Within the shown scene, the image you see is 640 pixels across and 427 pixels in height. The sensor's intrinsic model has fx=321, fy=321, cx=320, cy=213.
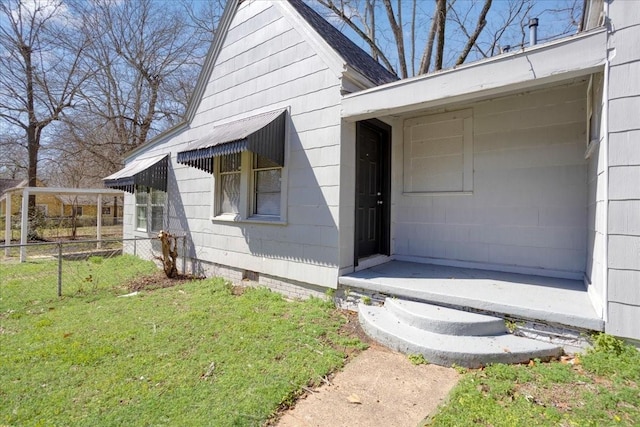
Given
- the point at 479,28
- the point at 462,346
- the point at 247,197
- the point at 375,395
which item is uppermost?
the point at 479,28

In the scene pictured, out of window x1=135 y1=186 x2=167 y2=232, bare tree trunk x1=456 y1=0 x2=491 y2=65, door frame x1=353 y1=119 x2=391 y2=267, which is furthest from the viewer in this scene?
bare tree trunk x1=456 y1=0 x2=491 y2=65

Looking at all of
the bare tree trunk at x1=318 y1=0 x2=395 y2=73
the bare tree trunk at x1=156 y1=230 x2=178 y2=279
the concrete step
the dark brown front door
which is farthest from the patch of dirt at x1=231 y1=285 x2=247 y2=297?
the bare tree trunk at x1=318 y1=0 x2=395 y2=73

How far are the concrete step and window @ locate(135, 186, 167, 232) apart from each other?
22.0 feet

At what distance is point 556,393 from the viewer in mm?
2547

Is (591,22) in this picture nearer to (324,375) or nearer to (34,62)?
(324,375)

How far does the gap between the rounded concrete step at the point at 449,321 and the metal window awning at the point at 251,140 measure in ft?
9.97

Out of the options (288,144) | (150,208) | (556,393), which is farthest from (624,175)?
(150,208)

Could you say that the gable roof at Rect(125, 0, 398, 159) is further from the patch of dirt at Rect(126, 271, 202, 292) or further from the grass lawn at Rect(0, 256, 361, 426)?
the grass lawn at Rect(0, 256, 361, 426)

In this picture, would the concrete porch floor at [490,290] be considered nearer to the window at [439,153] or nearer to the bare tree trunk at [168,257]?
the window at [439,153]

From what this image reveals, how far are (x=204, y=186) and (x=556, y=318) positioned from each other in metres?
6.26

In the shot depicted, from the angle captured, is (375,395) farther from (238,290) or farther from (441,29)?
(441,29)

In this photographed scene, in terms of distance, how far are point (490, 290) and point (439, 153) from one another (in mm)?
2590

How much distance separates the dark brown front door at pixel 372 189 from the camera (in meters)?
5.21

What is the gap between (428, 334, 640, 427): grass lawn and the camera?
7.40ft
